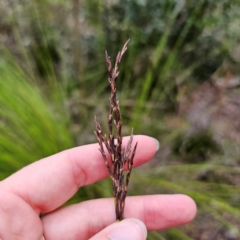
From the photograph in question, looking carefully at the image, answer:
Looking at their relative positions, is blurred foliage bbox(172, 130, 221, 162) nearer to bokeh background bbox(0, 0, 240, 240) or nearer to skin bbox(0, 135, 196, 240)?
bokeh background bbox(0, 0, 240, 240)

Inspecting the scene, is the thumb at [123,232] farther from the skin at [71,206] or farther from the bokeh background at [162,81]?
the bokeh background at [162,81]

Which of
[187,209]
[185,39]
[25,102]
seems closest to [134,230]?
[187,209]

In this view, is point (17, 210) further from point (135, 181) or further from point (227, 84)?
point (227, 84)

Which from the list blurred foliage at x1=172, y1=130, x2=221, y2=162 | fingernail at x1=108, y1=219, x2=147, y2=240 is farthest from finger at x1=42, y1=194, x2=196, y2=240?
blurred foliage at x1=172, y1=130, x2=221, y2=162

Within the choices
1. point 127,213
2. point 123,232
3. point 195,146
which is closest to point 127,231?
point 123,232

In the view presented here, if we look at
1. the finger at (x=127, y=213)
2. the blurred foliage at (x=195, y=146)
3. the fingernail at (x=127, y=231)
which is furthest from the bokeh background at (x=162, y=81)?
the fingernail at (x=127, y=231)

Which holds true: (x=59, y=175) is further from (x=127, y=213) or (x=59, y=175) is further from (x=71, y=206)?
(x=127, y=213)
